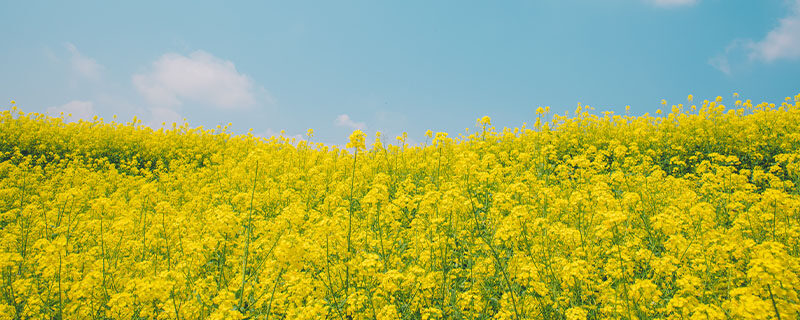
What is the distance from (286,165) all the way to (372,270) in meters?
7.31

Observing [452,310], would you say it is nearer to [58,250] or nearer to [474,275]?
[474,275]

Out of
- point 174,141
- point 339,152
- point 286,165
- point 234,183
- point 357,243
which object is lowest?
point 357,243

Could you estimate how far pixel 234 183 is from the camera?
28.6 feet

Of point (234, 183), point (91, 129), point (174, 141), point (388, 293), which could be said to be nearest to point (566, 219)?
point (388, 293)

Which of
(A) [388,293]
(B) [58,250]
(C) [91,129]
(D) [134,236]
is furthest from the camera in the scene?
(C) [91,129]

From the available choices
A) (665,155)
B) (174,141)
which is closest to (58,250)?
(665,155)

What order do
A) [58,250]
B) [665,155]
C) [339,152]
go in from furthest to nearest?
[339,152]
[665,155]
[58,250]

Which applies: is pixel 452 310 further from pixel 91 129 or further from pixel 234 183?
pixel 91 129

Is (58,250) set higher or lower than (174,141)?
lower

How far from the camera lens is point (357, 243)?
396cm

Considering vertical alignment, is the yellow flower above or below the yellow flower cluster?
above

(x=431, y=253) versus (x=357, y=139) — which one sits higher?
(x=357, y=139)

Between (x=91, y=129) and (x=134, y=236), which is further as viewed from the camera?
(x=91, y=129)

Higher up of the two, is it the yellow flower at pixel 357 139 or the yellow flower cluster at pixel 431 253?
the yellow flower at pixel 357 139
